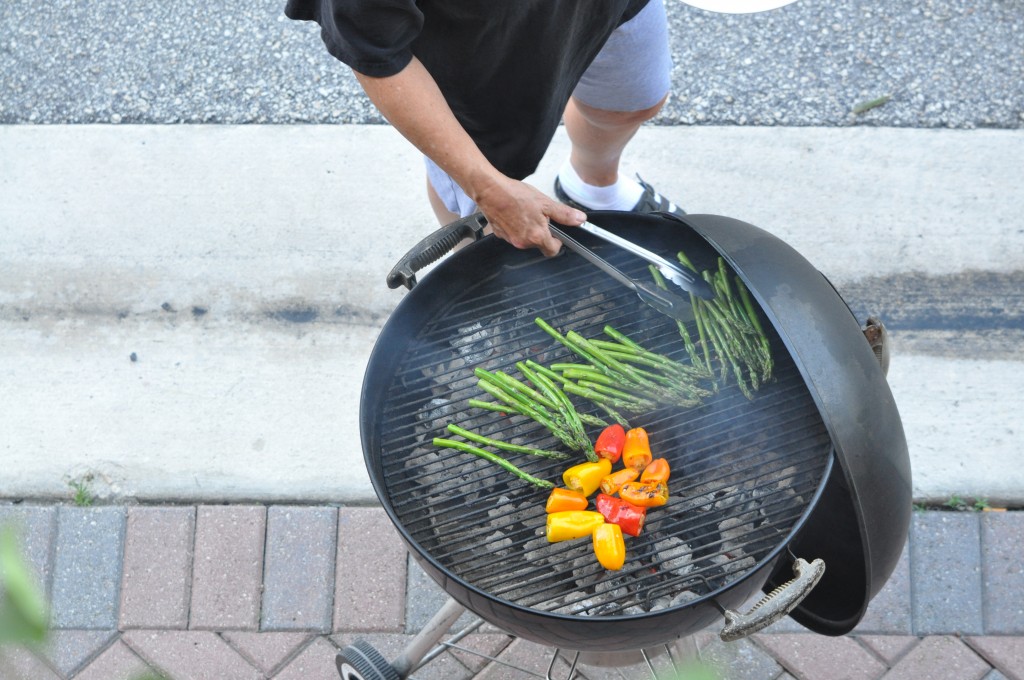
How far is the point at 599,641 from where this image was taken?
1968mm

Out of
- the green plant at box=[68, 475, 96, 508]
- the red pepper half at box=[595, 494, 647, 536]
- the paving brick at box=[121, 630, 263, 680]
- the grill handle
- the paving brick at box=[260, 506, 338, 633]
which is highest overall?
the grill handle

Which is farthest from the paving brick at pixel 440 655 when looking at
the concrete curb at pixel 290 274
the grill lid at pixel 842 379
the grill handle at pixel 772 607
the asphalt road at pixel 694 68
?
the asphalt road at pixel 694 68

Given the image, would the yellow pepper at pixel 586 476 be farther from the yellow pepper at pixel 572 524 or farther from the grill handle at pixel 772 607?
the grill handle at pixel 772 607

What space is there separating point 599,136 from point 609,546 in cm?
171

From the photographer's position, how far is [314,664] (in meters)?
2.88

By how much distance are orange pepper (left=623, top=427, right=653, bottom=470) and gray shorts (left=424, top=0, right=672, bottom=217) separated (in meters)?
0.95

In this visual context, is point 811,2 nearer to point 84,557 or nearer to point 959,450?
point 959,450

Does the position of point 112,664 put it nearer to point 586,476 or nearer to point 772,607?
point 586,476

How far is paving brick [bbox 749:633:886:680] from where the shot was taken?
9.16 ft

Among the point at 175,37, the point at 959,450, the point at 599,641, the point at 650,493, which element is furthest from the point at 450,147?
the point at 175,37

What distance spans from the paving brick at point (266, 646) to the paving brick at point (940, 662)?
74.6 inches

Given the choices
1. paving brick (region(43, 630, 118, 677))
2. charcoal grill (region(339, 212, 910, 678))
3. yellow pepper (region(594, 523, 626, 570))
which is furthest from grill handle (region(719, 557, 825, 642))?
paving brick (region(43, 630, 118, 677))

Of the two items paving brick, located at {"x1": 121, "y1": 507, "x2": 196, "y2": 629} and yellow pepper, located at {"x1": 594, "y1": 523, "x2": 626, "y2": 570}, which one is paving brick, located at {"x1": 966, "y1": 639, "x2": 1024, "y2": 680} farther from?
paving brick, located at {"x1": 121, "y1": 507, "x2": 196, "y2": 629}

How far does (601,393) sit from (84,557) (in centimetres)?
194
